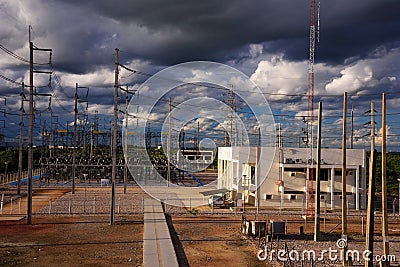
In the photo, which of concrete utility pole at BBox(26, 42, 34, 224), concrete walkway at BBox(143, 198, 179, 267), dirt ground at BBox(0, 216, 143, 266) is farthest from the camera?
concrete utility pole at BBox(26, 42, 34, 224)

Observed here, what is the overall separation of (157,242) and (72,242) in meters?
3.37

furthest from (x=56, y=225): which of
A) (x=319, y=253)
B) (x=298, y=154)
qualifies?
(x=298, y=154)

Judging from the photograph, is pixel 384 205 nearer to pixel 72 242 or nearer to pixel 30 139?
pixel 72 242

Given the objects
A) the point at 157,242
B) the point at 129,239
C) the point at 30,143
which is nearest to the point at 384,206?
the point at 157,242

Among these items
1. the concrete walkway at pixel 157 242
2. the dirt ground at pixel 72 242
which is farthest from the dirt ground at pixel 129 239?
the concrete walkway at pixel 157 242

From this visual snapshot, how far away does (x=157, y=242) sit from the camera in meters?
15.6

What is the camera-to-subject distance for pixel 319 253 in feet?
49.4

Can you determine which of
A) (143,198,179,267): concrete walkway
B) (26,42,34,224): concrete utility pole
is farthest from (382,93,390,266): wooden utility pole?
(26,42,34,224): concrete utility pole

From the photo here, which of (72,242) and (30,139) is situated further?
(30,139)

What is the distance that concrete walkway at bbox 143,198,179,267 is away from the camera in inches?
502

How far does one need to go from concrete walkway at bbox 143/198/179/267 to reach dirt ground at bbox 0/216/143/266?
0.31m

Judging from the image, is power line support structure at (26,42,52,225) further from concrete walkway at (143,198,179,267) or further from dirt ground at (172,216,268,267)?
dirt ground at (172,216,268,267)

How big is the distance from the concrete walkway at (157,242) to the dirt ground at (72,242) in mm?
309

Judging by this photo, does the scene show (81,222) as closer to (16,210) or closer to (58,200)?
(16,210)
